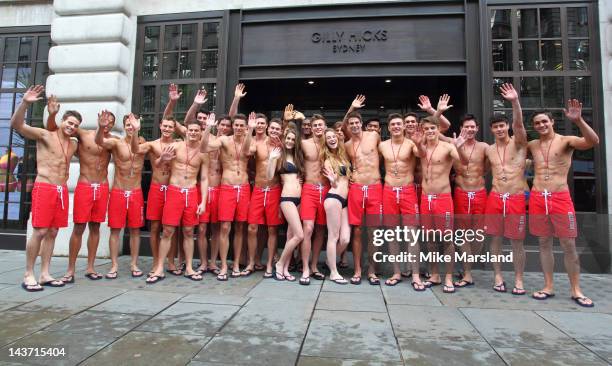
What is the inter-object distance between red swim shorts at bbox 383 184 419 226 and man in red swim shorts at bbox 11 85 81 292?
4.63 meters

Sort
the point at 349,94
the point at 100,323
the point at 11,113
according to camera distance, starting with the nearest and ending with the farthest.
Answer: the point at 100,323
the point at 11,113
the point at 349,94

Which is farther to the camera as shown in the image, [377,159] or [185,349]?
[377,159]

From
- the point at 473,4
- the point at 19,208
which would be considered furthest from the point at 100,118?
the point at 473,4

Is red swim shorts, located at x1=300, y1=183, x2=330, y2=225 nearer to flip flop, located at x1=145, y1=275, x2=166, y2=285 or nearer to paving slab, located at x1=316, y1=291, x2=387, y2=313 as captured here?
paving slab, located at x1=316, y1=291, x2=387, y2=313

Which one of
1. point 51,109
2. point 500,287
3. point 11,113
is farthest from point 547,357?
point 11,113

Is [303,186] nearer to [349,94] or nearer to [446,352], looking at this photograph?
[446,352]

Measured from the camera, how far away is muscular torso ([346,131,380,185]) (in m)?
5.56

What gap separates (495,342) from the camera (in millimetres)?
3201

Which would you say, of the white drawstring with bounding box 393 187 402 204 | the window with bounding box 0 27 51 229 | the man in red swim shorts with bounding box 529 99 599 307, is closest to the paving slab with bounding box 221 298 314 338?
the white drawstring with bounding box 393 187 402 204

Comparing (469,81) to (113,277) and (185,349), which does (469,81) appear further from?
(113,277)

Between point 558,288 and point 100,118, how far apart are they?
7.05m

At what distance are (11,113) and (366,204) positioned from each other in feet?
26.4

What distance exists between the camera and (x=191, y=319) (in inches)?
144

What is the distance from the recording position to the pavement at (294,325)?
286 centimetres
